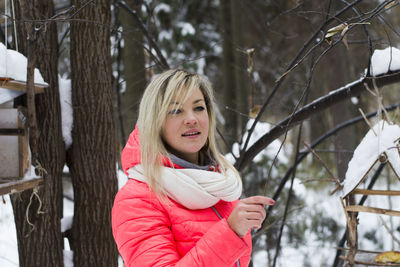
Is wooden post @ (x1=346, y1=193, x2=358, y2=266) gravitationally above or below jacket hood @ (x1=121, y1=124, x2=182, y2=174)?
below

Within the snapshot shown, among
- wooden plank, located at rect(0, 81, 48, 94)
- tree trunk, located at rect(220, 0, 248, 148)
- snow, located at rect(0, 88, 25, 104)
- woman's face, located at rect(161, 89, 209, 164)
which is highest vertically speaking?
tree trunk, located at rect(220, 0, 248, 148)

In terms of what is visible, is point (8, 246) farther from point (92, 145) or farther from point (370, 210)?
point (370, 210)

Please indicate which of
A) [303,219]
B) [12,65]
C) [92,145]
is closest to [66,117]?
[92,145]

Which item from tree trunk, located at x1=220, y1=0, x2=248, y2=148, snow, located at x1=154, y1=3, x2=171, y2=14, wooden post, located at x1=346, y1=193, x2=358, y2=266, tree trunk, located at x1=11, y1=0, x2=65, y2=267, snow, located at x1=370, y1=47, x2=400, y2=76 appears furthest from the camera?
snow, located at x1=154, y1=3, x2=171, y2=14

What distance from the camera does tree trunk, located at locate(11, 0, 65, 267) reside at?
248cm

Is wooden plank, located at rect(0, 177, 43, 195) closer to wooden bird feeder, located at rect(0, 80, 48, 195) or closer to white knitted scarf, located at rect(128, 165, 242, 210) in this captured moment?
wooden bird feeder, located at rect(0, 80, 48, 195)

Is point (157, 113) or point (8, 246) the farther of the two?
point (8, 246)

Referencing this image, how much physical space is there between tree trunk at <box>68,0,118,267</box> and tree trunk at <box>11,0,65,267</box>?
0.11 meters

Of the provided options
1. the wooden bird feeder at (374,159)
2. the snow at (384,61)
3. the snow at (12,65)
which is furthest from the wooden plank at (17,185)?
the snow at (384,61)

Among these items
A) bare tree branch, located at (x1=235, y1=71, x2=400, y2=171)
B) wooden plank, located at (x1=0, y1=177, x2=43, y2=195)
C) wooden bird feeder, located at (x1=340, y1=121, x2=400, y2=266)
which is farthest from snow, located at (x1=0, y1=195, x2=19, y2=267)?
wooden bird feeder, located at (x1=340, y1=121, x2=400, y2=266)

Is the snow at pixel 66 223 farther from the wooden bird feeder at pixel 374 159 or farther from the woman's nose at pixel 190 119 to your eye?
the wooden bird feeder at pixel 374 159

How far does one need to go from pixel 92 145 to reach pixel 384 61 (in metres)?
1.68

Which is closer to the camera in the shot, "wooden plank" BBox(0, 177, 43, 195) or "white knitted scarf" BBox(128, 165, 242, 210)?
"white knitted scarf" BBox(128, 165, 242, 210)

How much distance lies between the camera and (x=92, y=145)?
2658 mm
